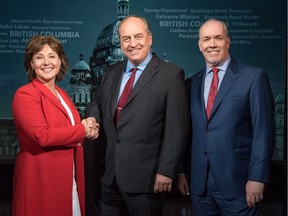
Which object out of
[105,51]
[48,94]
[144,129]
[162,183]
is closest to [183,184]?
[162,183]

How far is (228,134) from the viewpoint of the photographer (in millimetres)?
2543

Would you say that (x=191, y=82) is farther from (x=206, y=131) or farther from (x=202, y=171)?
(x=202, y=171)

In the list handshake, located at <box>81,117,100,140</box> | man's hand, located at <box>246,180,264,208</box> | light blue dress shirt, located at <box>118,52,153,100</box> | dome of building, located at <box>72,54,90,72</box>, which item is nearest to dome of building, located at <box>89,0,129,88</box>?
dome of building, located at <box>72,54,90,72</box>

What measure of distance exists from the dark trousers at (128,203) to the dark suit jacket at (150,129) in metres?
0.06

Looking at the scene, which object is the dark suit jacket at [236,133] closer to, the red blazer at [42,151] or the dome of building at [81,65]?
the red blazer at [42,151]

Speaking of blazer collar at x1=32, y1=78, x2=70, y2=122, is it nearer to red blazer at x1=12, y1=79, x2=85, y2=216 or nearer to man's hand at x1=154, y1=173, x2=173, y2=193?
red blazer at x1=12, y1=79, x2=85, y2=216

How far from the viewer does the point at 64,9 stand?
13.4 feet

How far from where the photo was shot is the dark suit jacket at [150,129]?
260 cm

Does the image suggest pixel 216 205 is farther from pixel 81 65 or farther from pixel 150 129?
pixel 81 65

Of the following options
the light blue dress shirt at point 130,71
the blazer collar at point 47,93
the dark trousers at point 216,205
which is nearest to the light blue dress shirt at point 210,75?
the light blue dress shirt at point 130,71

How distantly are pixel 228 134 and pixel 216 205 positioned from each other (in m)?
0.43

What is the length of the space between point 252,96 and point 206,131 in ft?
1.08

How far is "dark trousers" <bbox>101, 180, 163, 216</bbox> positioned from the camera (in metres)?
2.69

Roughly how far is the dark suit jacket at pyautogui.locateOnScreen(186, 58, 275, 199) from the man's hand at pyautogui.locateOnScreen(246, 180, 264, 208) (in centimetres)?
3
